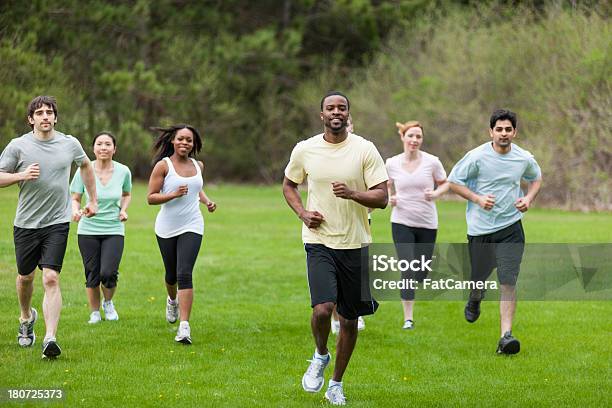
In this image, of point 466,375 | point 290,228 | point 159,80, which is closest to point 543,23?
point 290,228

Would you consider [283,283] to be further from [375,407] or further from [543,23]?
[543,23]

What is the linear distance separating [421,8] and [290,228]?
25.2m

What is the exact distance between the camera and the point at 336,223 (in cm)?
794

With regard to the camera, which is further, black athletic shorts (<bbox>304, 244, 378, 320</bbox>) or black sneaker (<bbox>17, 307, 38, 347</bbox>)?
black sneaker (<bbox>17, 307, 38, 347</bbox>)

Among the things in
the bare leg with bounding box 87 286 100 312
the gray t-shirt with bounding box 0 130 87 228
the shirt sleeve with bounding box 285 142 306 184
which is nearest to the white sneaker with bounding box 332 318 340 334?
the bare leg with bounding box 87 286 100 312

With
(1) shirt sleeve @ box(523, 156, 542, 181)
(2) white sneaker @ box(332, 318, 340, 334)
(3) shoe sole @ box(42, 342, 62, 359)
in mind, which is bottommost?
(2) white sneaker @ box(332, 318, 340, 334)

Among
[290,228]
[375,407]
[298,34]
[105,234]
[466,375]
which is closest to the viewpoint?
[375,407]

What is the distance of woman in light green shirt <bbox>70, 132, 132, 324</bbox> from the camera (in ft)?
37.8

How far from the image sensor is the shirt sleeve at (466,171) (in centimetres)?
1017

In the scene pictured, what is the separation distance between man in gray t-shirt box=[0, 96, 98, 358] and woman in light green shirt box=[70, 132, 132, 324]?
1855mm

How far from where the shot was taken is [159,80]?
1886 inches

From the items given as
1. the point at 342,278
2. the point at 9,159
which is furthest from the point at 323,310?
the point at 9,159

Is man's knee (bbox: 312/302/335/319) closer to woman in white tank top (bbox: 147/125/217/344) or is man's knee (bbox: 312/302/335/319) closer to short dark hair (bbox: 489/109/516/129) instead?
woman in white tank top (bbox: 147/125/217/344)

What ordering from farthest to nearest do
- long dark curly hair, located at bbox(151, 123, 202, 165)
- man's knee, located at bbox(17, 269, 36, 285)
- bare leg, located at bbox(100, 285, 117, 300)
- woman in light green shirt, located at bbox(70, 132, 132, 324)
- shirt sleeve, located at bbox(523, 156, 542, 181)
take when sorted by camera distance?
bare leg, located at bbox(100, 285, 117, 300), woman in light green shirt, located at bbox(70, 132, 132, 324), long dark curly hair, located at bbox(151, 123, 202, 165), shirt sleeve, located at bbox(523, 156, 542, 181), man's knee, located at bbox(17, 269, 36, 285)
